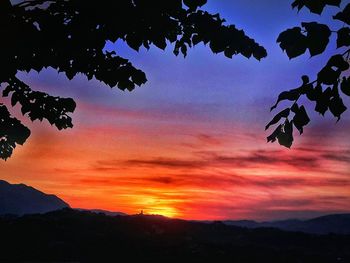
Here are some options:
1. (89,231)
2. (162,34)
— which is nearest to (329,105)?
(162,34)

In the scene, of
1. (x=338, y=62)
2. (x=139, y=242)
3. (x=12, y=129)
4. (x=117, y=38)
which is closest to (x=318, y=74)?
(x=338, y=62)

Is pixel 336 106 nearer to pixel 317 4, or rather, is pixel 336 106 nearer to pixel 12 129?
pixel 317 4

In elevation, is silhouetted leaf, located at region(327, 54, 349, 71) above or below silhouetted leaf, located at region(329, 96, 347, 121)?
above

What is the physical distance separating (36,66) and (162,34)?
203cm

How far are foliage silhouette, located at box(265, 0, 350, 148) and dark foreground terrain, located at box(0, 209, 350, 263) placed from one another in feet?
78.5

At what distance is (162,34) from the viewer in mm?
5086

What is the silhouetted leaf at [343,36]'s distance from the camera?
2.53 metres

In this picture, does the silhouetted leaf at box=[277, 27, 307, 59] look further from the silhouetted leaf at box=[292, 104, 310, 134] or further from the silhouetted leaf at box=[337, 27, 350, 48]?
the silhouetted leaf at box=[292, 104, 310, 134]

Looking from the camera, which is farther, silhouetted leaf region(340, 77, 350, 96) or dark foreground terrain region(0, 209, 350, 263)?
dark foreground terrain region(0, 209, 350, 263)

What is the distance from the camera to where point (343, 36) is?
2.54m

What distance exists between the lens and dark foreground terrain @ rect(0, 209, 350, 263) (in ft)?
89.3

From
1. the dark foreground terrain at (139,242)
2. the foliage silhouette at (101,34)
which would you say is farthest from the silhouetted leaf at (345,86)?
the dark foreground terrain at (139,242)

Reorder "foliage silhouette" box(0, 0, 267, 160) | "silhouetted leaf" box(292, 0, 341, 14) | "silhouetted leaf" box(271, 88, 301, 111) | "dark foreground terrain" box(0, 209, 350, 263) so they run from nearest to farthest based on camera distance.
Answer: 1. "silhouetted leaf" box(292, 0, 341, 14)
2. "silhouetted leaf" box(271, 88, 301, 111)
3. "foliage silhouette" box(0, 0, 267, 160)
4. "dark foreground terrain" box(0, 209, 350, 263)

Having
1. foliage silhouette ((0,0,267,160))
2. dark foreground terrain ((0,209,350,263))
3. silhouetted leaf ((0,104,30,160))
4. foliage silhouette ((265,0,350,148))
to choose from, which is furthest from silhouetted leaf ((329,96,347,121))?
dark foreground terrain ((0,209,350,263))
